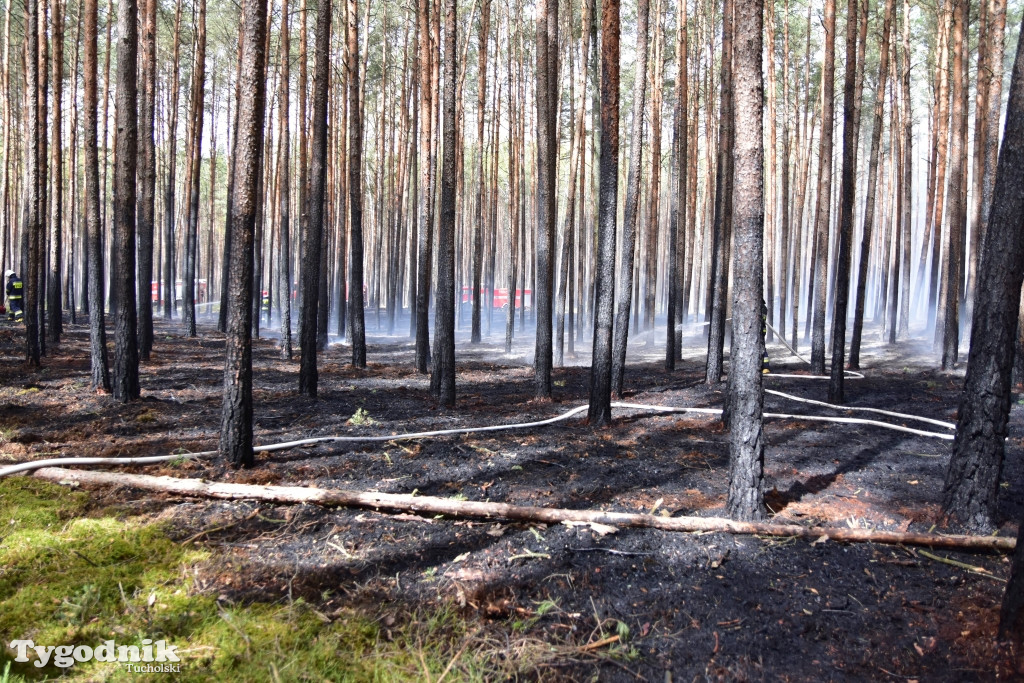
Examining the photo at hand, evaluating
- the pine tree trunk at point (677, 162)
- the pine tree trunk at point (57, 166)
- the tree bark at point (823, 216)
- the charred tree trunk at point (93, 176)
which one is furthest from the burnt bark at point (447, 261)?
the tree bark at point (823, 216)

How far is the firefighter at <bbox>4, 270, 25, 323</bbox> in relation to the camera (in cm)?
1716

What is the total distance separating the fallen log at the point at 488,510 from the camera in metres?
4.27

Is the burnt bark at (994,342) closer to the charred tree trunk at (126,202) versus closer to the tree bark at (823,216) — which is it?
the tree bark at (823,216)

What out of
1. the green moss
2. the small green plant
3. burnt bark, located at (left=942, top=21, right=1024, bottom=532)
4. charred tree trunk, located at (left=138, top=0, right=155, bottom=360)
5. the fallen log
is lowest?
the green moss

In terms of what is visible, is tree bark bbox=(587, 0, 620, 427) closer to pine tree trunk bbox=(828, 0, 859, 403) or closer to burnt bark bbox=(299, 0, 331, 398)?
pine tree trunk bbox=(828, 0, 859, 403)

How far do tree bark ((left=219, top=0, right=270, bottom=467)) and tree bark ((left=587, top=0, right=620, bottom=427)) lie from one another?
11.9 feet

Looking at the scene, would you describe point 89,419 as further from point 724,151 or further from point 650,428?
point 724,151

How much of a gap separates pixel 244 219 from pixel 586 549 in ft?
12.6

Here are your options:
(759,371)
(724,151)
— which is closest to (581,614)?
(759,371)

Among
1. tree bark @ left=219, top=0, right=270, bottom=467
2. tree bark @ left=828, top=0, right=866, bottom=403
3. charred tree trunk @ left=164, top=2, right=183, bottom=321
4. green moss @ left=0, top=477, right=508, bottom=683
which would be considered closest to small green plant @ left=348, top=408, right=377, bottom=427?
tree bark @ left=219, top=0, right=270, bottom=467

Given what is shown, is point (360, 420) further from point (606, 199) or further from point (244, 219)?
point (606, 199)

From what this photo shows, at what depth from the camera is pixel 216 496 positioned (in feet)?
15.9

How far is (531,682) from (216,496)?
3041mm

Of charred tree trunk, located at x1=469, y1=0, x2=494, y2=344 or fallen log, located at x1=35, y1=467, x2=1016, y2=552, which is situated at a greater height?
charred tree trunk, located at x1=469, y1=0, x2=494, y2=344
